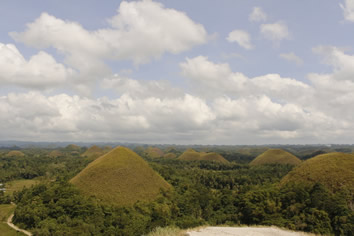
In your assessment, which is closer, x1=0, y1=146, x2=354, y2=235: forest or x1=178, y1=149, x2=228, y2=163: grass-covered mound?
x1=0, y1=146, x2=354, y2=235: forest

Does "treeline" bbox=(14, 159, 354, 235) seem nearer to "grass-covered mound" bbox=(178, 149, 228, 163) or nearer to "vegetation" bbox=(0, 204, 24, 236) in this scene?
"vegetation" bbox=(0, 204, 24, 236)

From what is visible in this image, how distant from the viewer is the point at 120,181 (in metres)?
37.8

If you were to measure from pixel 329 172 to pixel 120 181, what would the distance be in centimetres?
3417

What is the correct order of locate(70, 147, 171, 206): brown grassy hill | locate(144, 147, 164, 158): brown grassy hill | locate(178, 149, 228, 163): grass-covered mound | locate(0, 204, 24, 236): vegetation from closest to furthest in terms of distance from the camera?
locate(0, 204, 24, 236): vegetation, locate(70, 147, 171, 206): brown grassy hill, locate(178, 149, 228, 163): grass-covered mound, locate(144, 147, 164, 158): brown grassy hill

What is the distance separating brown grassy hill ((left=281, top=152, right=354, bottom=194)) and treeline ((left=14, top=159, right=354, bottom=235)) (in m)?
2.55

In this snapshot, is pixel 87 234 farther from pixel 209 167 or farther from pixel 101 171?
pixel 209 167

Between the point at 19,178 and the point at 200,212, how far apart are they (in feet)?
237

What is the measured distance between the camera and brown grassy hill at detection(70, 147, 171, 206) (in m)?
34.6

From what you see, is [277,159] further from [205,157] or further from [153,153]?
[153,153]

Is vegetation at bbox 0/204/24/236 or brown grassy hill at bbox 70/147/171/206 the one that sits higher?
brown grassy hill at bbox 70/147/171/206

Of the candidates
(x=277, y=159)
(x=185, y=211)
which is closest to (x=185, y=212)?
(x=185, y=211)

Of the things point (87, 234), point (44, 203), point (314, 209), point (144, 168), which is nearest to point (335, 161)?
point (314, 209)

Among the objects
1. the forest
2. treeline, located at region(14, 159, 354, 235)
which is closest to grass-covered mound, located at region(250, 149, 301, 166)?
the forest

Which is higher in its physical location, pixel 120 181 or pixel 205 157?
pixel 120 181
